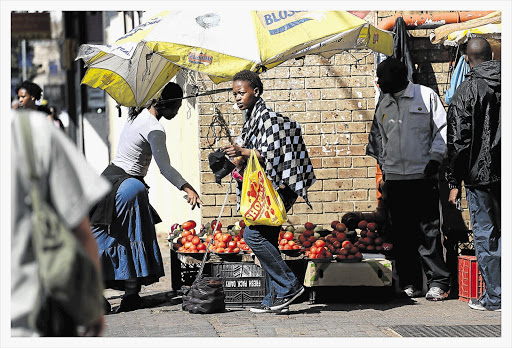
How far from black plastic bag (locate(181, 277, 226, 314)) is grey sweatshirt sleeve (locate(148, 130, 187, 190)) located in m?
0.87

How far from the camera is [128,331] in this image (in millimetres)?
6309

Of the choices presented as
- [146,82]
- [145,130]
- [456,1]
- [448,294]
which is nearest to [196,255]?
[145,130]

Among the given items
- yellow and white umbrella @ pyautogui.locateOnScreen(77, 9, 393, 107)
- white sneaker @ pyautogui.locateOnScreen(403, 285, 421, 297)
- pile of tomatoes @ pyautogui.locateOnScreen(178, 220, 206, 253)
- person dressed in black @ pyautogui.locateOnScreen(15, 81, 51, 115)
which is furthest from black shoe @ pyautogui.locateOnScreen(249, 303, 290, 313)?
person dressed in black @ pyautogui.locateOnScreen(15, 81, 51, 115)

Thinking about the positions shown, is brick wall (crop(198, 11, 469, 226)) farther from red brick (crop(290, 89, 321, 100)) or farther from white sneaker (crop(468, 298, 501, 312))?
white sneaker (crop(468, 298, 501, 312))

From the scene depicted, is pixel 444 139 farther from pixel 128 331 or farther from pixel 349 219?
pixel 128 331

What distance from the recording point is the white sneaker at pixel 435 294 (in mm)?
7359

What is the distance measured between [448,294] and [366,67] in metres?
3.00

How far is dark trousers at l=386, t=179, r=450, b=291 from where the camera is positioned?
24.4ft

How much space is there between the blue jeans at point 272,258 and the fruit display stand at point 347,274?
0.59 m

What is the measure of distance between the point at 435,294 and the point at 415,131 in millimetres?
1450

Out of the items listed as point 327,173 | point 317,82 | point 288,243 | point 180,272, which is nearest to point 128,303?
point 180,272

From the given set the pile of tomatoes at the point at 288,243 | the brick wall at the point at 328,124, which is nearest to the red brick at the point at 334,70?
the brick wall at the point at 328,124

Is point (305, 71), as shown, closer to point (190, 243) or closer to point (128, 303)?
point (190, 243)

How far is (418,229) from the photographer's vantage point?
24.6 feet
